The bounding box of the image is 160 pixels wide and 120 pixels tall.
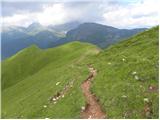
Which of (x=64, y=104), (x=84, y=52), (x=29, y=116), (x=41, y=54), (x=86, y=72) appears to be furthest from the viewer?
(x=41, y=54)

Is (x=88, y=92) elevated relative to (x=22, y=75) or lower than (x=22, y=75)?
elevated

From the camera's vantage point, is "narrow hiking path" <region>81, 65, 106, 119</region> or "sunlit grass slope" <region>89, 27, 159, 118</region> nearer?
"sunlit grass slope" <region>89, 27, 159, 118</region>

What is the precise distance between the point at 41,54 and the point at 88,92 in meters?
83.3

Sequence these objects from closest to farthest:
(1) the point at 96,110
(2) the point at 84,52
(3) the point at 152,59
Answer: (1) the point at 96,110 < (3) the point at 152,59 < (2) the point at 84,52

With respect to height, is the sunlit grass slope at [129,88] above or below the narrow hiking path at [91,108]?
above

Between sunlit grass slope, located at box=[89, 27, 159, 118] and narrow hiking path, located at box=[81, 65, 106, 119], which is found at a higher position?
sunlit grass slope, located at box=[89, 27, 159, 118]

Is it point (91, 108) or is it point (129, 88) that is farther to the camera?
point (129, 88)

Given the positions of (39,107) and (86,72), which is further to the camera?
(86,72)

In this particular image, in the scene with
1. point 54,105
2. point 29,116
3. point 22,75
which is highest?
point 54,105

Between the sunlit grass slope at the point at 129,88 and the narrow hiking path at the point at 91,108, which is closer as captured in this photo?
the sunlit grass slope at the point at 129,88

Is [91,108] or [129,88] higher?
[129,88]

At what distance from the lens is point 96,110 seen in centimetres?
2775

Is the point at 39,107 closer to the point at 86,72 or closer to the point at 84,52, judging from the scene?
the point at 86,72

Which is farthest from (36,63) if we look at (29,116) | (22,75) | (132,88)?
(132,88)
